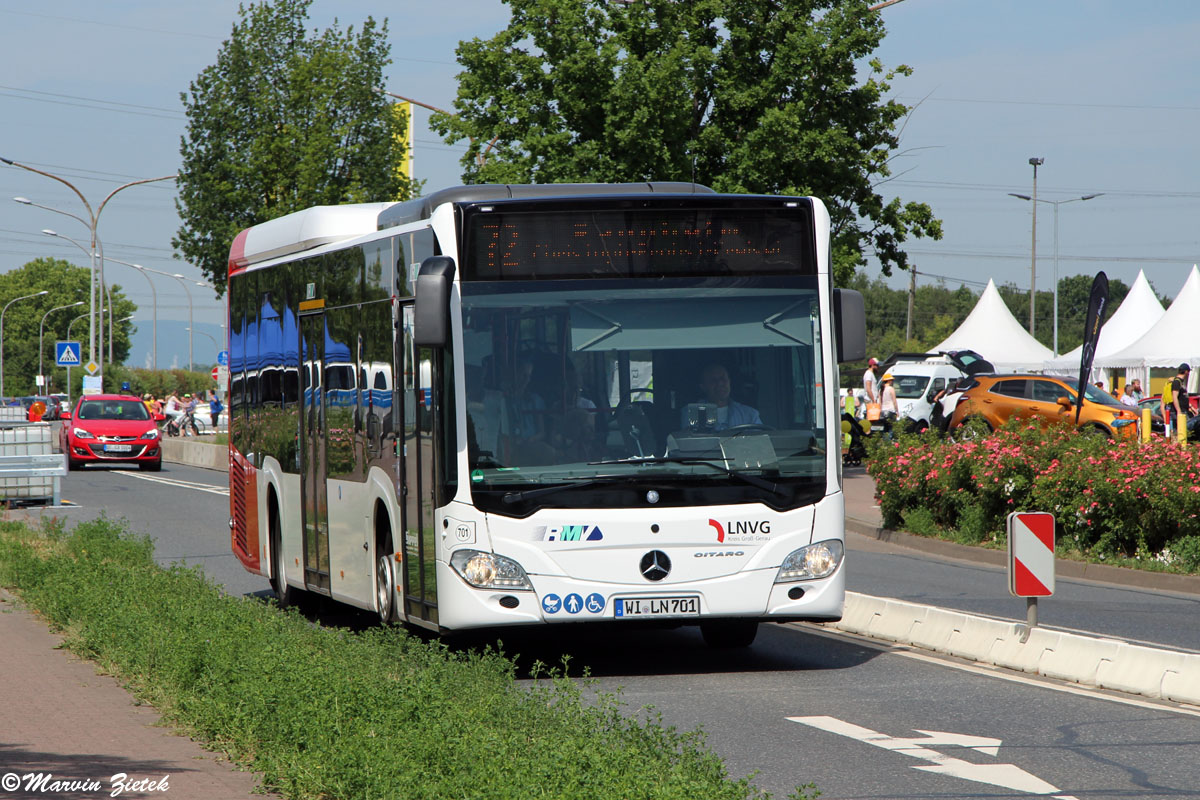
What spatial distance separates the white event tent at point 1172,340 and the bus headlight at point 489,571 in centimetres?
3697

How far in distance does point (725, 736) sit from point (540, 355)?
2761 mm

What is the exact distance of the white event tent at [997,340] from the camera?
54156mm

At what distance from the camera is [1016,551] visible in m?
10.6

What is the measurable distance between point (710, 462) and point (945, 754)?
274 cm

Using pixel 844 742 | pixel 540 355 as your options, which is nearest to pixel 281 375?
pixel 540 355

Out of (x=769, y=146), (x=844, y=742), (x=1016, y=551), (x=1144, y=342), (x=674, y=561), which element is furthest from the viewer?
(x=1144, y=342)

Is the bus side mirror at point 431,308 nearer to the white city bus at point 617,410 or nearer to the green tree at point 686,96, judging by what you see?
the white city bus at point 617,410

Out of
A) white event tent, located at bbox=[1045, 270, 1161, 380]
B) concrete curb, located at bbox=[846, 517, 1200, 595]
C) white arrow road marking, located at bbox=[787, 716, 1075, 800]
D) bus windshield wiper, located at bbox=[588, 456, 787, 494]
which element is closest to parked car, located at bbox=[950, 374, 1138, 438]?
concrete curb, located at bbox=[846, 517, 1200, 595]

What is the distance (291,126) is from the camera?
134 ft

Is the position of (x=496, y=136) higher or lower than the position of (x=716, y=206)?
higher

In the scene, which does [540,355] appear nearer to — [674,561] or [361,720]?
[674,561]

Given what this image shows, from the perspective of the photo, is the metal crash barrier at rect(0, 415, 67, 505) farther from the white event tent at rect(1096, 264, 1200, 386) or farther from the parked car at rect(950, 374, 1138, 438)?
the white event tent at rect(1096, 264, 1200, 386)

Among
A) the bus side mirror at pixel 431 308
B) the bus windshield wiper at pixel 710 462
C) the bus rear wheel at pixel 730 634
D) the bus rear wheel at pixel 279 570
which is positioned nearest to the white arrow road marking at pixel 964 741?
the bus windshield wiper at pixel 710 462

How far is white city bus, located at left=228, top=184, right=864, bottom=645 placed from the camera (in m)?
9.77
